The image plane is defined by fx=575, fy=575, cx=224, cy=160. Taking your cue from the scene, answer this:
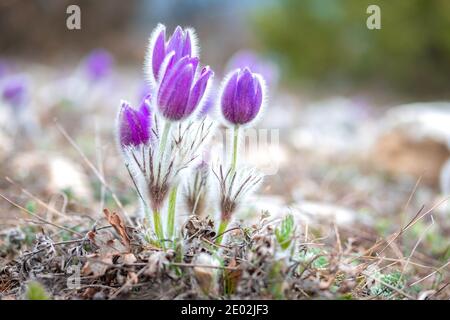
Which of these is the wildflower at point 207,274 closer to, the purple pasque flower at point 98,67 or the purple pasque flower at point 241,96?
the purple pasque flower at point 241,96

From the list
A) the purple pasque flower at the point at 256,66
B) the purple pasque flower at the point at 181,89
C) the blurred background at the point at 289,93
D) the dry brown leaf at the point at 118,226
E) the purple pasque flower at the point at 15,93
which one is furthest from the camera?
the purple pasque flower at the point at 256,66

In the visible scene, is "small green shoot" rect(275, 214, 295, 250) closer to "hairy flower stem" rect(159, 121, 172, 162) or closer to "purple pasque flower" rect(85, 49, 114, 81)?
"hairy flower stem" rect(159, 121, 172, 162)

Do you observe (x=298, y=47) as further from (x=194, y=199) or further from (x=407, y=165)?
(x=194, y=199)

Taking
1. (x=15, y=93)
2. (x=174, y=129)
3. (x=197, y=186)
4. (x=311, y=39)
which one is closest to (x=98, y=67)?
(x=15, y=93)

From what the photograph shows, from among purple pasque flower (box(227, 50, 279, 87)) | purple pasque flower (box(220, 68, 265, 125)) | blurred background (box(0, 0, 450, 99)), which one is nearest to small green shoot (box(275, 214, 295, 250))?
purple pasque flower (box(220, 68, 265, 125))

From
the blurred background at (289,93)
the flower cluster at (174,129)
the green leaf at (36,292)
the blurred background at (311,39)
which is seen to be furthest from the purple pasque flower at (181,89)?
the blurred background at (311,39)

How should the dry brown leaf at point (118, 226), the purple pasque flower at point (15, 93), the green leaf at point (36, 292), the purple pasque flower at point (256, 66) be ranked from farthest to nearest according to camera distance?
the purple pasque flower at point (256, 66) → the purple pasque flower at point (15, 93) → the dry brown leaf at point (118, 226) → the green leaf at point (36, 292)
